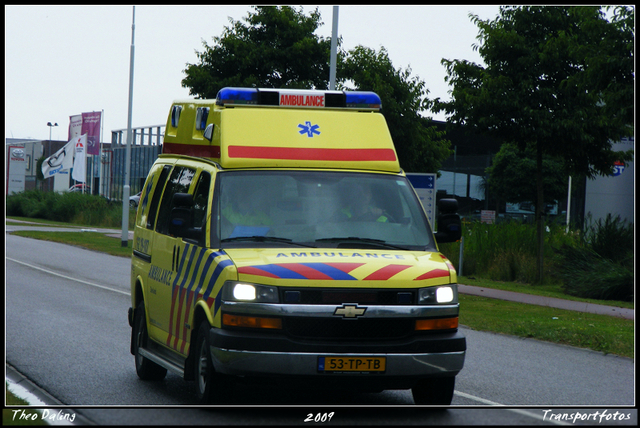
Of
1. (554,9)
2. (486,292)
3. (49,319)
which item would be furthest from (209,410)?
(554,9)

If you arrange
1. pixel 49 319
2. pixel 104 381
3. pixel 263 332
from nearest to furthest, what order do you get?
pixel 263 332 → pixel 104 381 → pixel 49 319

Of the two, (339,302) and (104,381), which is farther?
(104,381)

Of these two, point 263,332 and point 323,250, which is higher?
point 323,250

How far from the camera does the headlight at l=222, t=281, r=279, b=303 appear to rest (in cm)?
623

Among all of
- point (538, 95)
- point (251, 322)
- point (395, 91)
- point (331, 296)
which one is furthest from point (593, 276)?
point (251, 322)

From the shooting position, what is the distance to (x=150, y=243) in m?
8.77

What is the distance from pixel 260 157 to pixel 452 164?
61.3m

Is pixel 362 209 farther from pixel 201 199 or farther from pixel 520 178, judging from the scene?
pixel 520 178

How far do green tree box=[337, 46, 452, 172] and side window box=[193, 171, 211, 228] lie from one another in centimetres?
1985

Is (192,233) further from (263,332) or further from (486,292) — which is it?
(486,292)

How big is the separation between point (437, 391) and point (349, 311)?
1.20 m

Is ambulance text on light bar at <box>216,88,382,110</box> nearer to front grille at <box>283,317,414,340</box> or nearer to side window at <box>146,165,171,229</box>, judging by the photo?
side window at <box>146,165,171,229</box>

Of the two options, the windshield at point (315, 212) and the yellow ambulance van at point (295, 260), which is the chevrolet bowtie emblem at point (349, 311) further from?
the windshield at point (315, 212)

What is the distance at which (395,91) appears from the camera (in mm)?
28469
